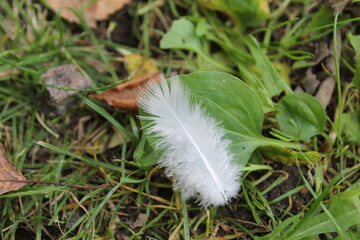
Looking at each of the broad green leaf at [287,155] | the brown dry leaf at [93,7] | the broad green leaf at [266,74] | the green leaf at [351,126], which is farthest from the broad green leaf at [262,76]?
the brown dry leaf at [93,7]

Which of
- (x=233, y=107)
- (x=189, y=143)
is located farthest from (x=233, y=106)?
(x=189, y=143)

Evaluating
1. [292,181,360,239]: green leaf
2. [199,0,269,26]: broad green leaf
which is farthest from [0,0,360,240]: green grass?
[199,0,269,26]: broad green leaf

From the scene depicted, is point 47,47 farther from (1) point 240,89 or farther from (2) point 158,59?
(1) point 240,89

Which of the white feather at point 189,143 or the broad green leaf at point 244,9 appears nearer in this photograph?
the white feather at point 189,143

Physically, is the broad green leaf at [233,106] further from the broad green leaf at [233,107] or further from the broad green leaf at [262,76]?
the broad green leaf at [262,76]

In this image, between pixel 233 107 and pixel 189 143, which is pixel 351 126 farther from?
pixel 189 143

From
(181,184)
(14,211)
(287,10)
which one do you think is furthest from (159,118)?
(287,10)
